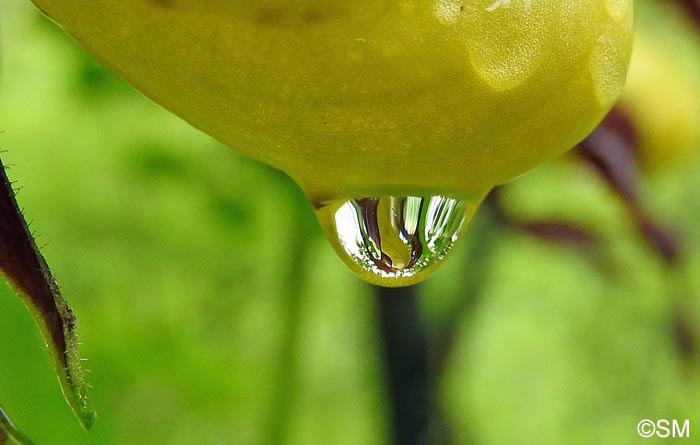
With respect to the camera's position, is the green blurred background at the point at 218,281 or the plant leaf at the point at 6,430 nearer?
the plant leaf at the point at 6,430

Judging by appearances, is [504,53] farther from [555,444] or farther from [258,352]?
[555,444]

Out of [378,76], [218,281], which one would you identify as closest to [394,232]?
[378,76]

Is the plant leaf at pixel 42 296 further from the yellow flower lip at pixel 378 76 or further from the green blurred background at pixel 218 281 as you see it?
the green blurred background at pixel 218 281

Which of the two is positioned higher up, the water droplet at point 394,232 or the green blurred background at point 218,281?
the green blurred background at point 218,281

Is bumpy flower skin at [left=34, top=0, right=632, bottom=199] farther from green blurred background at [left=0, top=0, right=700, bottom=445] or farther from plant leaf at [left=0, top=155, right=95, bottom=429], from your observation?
green blurred background at [left=0, top=0, right=700, bottom=445]

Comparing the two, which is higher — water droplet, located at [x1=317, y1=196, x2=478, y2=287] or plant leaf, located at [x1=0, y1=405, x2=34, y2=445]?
water droplet, located at [x1=317, y1=196, x2=478, y2=287]

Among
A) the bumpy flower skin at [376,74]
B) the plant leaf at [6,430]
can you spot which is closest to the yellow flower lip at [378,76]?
the bumpy flower skin at [376,74]

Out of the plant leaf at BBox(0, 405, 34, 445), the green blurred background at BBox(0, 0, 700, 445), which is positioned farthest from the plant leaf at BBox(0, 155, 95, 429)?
the green blurred background at BBox(0, 0, 700, 445)
